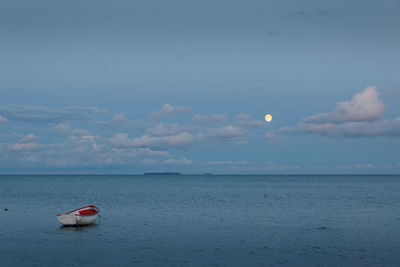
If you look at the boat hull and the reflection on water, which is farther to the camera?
the boat hull

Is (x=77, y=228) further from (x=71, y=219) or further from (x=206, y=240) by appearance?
(x=206, y=240)

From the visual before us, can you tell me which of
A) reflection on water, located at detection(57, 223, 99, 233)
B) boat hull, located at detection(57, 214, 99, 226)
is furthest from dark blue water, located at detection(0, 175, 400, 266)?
boat hull, located at detection(57, 214, 99, 226)

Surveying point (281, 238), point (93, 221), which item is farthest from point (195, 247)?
point (93, 221)

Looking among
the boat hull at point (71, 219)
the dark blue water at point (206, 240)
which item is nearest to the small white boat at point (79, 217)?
the boat hull at point (71, 219)

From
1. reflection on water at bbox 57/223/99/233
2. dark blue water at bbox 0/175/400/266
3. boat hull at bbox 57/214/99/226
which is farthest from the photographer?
boat hull at bbox 57/214/99/226

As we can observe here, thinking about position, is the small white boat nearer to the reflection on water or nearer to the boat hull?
the boat hull

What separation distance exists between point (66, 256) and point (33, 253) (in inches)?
118

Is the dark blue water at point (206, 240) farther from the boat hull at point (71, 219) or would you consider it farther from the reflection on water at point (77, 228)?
the boat hull at point (71, 219)

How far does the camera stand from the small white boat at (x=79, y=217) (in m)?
47.9

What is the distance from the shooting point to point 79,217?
4825cm

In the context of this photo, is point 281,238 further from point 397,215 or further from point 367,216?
point 397,215

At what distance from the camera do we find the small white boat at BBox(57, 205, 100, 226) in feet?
157

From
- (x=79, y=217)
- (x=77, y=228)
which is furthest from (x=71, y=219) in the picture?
(x=77, y=228)

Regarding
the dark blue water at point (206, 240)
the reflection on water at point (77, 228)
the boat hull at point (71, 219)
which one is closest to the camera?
the dark blue water at point (206, 240)
